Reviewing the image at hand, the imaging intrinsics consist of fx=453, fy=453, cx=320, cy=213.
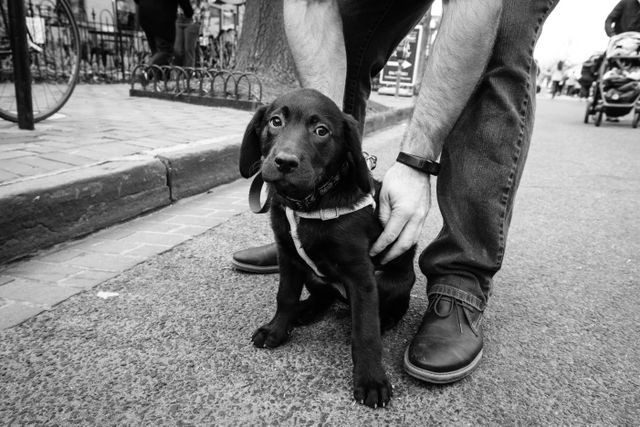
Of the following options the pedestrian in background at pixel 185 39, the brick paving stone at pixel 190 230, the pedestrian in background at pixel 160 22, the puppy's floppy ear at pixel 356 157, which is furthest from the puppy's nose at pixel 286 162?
the pedestrian in background at pixel 185 39

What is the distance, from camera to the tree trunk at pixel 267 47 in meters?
6.76

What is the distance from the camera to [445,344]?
1.53 m

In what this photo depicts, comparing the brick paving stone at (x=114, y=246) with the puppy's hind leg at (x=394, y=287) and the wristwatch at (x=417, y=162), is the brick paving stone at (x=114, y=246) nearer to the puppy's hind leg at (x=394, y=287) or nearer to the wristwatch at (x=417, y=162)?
the puppy's hind leg at (x=394, y=287)

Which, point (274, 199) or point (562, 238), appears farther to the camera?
point (562, 238)

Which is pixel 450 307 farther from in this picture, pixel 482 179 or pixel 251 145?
pixel 251 145

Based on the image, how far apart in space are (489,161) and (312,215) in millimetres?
709

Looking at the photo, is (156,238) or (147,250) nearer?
(147,250)

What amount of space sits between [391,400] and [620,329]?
1.07 m

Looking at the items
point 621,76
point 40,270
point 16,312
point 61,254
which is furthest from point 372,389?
point 621,76

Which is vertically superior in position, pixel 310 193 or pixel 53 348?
pixel 310 193

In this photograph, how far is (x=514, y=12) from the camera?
1598 mm

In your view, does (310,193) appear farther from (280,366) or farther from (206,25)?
(206,25)

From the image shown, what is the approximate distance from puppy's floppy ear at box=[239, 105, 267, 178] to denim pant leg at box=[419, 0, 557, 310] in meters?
0.76

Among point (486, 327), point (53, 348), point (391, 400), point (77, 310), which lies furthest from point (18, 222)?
point (486, 327)
